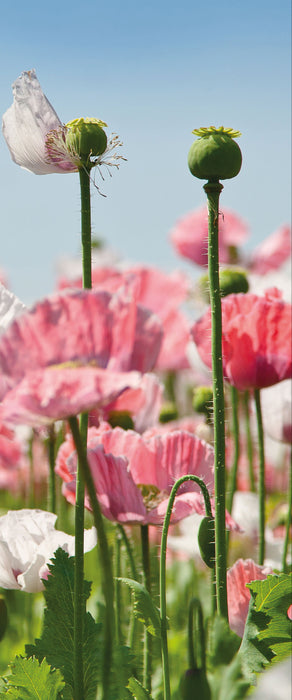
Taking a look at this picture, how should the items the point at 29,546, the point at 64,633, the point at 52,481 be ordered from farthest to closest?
the point at 52,481 < the point at 29,546 < the point at 64,633

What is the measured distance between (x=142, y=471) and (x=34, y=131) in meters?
0.34

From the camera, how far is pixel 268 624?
0.64 meters

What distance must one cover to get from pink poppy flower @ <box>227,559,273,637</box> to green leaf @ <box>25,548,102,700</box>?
0.14 metres

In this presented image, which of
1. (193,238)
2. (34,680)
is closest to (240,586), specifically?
(34,680)

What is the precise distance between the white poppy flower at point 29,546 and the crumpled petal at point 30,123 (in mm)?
323

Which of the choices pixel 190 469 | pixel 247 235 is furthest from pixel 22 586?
pixel 247 235

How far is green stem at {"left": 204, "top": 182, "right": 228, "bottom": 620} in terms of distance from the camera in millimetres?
602

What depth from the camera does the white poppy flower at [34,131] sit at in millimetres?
643

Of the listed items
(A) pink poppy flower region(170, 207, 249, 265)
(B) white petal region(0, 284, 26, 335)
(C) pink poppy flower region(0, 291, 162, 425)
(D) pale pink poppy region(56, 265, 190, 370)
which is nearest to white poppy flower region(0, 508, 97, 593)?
(B) white petal region(0, 284, 26, 335)

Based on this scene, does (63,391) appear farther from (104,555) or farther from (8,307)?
(8,307)

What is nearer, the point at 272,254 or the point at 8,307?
the point at 8,307

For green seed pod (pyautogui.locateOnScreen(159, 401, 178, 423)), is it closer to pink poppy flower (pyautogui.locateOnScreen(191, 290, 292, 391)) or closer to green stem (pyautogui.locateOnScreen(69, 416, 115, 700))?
pink poppy flower (pyautogui.locateOnScreen(191, 290, 292, 391))

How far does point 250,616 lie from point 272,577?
39 millimetres

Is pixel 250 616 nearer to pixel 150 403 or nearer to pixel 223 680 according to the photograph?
pixel 223 680
